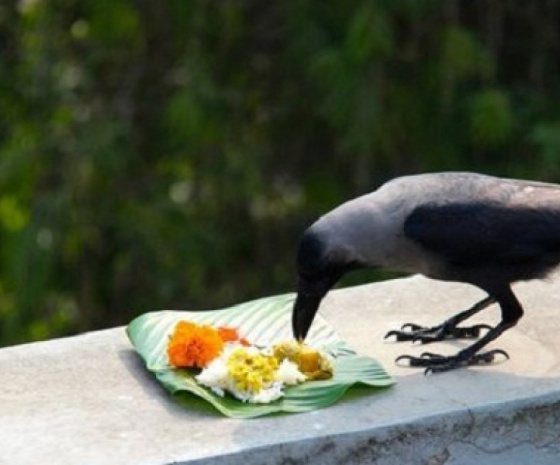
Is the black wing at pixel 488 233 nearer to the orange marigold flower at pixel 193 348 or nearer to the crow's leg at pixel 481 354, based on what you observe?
the crow's leg at pixel 481 354

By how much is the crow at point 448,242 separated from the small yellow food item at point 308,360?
0.17 m

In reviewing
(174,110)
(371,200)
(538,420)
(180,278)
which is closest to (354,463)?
(538,420)

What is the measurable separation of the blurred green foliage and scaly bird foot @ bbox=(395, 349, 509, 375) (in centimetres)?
231

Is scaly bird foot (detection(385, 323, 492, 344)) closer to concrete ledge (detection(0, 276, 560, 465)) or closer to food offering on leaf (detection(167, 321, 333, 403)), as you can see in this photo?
concrete ledge (detection(0, 276, 560, 465))

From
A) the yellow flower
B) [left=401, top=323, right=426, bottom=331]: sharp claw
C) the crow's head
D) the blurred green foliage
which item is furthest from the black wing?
the blurred green foliage

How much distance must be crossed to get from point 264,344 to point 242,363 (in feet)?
1.41

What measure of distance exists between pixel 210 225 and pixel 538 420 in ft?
12.6

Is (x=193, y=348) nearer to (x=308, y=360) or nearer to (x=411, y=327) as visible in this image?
(x=308, y=360)

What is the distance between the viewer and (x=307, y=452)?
5043 mm

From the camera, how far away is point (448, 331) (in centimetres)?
584

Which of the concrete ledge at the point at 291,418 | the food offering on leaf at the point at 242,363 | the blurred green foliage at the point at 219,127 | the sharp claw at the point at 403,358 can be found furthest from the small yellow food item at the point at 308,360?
the blurred green foliage at the point at 219,127

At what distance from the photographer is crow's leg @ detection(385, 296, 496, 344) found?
5.80 m

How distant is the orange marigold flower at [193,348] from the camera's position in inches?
212

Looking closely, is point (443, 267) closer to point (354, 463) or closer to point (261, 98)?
point (354, 463)
